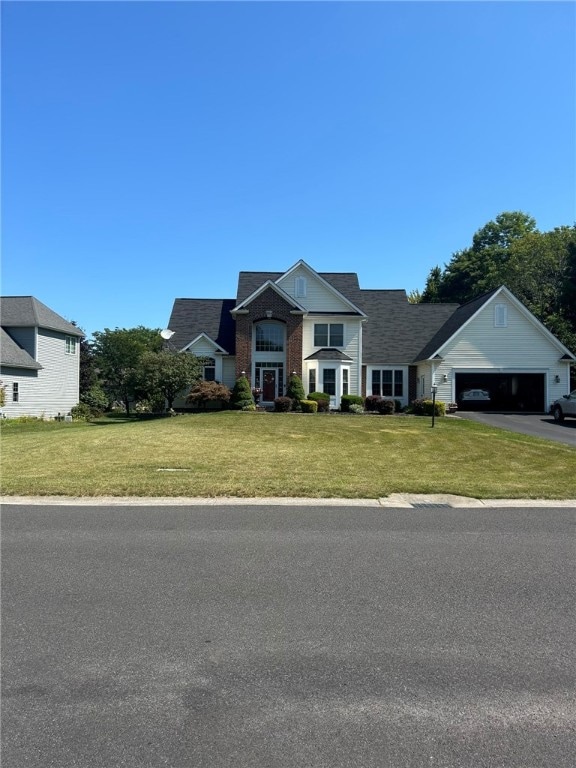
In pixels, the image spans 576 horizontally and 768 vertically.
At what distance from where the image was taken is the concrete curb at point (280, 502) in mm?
8773

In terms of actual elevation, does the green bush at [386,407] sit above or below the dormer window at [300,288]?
below

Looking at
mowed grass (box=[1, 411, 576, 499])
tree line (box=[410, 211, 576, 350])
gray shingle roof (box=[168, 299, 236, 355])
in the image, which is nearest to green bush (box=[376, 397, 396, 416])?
mowed grass (box=[1, 411, 576, 499])

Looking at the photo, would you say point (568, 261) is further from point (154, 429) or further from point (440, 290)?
point (154, 429)

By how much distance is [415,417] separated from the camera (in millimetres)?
27094

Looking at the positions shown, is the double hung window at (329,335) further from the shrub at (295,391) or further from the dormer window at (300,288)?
the shrub at (295,391)

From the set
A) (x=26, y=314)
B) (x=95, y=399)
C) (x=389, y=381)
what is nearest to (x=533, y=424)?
(x=389, y=381)

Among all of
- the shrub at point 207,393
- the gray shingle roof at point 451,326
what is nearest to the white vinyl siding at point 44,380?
the shrub at point 207,393

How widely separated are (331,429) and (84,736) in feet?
62.3

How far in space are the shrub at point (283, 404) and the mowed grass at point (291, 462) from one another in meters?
6.30

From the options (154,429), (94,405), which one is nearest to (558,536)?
(154,429)

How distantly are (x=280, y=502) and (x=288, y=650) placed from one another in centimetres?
503

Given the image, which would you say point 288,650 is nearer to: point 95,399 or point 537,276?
point 95,399

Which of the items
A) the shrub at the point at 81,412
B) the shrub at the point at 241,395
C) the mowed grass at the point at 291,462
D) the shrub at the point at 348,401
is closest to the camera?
the mowed grass at the point at 291,462

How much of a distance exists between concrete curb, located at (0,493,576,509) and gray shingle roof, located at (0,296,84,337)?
2744cm
